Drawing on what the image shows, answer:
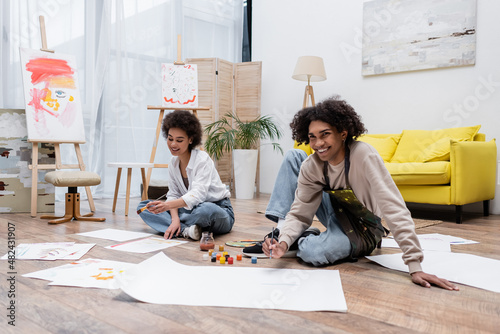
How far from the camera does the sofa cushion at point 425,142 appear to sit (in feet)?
11.1

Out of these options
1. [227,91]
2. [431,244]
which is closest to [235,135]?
[227,91]

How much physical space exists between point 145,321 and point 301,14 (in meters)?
4.53

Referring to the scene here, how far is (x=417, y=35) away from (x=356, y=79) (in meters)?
0.74

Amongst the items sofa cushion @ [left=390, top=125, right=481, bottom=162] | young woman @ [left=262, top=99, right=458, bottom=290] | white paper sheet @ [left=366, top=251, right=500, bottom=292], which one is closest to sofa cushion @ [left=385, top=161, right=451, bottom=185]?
sofa cushion @ [left=390, top=125, right=481, bottom=162]

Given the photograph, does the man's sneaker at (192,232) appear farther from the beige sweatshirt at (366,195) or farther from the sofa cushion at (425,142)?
the sofa cushion at (425,142)

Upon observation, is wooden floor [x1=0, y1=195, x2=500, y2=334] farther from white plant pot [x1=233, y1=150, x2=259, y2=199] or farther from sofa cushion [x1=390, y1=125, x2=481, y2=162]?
white plant pot [x1=233, y1=150, x2=259, y2=199]

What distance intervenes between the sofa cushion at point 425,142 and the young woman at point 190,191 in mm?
1898

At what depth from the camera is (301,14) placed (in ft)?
16.3

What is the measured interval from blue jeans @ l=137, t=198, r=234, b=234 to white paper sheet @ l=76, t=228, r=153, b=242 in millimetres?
99

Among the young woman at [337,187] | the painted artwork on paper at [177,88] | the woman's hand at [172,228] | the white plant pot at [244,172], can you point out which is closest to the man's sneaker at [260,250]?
the young woman at [337,187]

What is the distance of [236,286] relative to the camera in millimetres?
1387

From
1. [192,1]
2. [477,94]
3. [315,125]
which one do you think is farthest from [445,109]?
[192,1]

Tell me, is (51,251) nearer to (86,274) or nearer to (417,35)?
(86,274)

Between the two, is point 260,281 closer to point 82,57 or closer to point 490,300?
point 490,300
